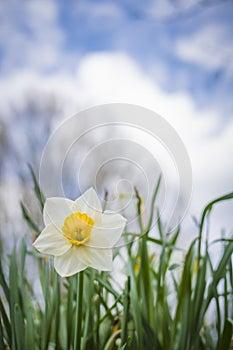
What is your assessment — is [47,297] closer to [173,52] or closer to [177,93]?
[177,93]

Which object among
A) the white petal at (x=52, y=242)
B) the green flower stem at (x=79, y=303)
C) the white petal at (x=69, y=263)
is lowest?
the green flower stem at (x=79, y=303)

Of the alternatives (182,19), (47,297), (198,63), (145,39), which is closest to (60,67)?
(145,39)

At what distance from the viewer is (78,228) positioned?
0.29m

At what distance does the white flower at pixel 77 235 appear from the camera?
0.92 feet

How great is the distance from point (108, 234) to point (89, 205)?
3 cm

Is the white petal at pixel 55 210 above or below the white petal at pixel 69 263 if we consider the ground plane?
above

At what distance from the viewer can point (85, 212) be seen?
0.30 m

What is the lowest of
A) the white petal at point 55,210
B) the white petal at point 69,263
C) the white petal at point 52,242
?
the white petal at point 69,263

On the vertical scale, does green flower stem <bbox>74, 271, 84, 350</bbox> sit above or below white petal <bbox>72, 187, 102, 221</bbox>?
below

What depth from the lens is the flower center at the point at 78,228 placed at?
0.29 meters

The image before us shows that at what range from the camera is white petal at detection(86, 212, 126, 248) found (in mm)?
287

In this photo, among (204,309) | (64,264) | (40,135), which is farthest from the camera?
(40,135)

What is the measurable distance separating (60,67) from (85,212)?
296 centimetres

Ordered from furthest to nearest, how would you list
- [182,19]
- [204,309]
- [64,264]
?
[182,19] → [204,309] → [64,264]
